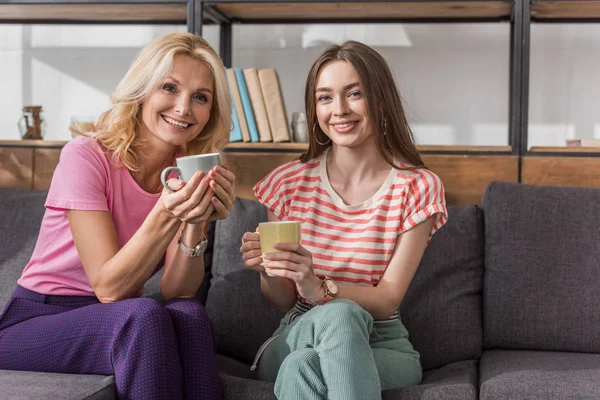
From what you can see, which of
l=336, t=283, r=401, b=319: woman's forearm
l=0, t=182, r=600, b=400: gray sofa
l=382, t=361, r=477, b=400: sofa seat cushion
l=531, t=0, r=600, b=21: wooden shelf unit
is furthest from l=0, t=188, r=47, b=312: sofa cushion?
l=531, t=0, r=600, b=21: wooden shelf unit

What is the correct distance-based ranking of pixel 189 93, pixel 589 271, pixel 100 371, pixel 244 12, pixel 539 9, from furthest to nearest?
pixel 244 12 < pixel 539 9 < pixel 589 271 < pixel 189 93 < pixel 100 371

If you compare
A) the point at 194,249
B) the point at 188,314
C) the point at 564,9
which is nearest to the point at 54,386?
the point at 188,314

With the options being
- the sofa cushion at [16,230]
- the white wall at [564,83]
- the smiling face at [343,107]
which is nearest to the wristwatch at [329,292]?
the smiling face at [343,107]

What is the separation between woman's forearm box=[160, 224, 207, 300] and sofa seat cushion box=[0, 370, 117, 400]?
283 mm

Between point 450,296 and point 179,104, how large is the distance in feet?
2.82

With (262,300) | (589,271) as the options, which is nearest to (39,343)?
(262,300)

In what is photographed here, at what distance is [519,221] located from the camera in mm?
2152

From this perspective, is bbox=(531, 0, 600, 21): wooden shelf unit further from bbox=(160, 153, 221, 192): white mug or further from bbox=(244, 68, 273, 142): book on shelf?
bbox=(160, 153, 221, 192): white mug

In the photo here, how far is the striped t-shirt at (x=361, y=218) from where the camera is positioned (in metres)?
1.86

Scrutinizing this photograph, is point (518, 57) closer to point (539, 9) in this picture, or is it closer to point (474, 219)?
point (539, 9)

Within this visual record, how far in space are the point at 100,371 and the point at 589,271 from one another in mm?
1227

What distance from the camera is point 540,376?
1729mm

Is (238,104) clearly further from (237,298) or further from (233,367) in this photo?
(233,367)

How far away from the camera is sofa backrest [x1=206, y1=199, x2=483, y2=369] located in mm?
2072
